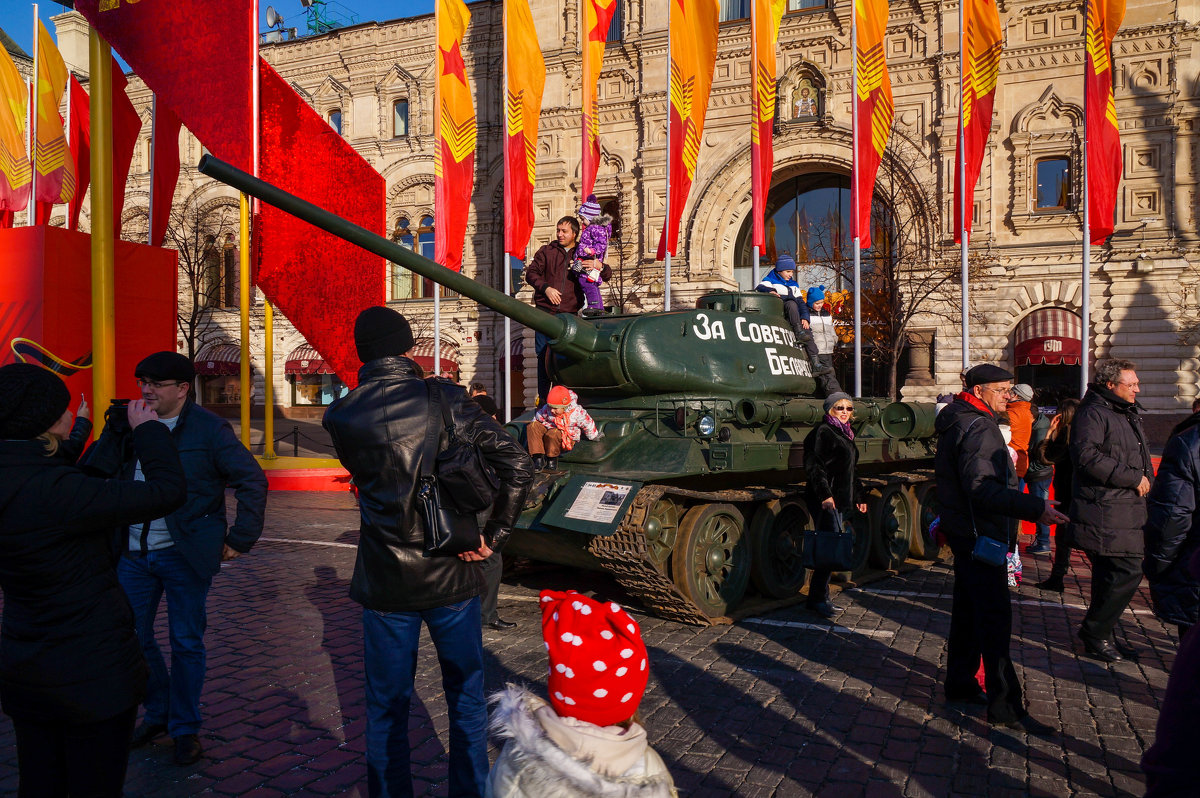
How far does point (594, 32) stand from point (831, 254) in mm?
12318

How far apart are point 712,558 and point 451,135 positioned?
10836 millimetres

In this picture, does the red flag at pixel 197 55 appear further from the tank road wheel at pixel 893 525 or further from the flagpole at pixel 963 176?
the flagpole at pixel 963 176

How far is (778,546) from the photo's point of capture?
7480 millimetres

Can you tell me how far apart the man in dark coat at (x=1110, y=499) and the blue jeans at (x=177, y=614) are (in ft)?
17.2

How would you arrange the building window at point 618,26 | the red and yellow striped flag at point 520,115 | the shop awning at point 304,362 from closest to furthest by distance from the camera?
the red and yellow striped flag at point 520,115
the building window at point 618,26
the shop awning at point 304,362

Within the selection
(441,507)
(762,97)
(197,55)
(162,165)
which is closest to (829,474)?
(441,507)

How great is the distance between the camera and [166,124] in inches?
552

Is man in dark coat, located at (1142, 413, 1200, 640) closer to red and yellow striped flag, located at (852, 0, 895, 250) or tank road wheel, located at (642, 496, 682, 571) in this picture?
tank road wheel, located at (642, 496, 682, 571)

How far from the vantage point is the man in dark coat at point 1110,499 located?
5.55 meters

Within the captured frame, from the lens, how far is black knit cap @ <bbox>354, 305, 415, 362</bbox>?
319 cm

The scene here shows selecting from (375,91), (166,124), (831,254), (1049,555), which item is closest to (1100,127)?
(1049,555)

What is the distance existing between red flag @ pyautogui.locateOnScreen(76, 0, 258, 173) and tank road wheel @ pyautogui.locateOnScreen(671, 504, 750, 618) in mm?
7960

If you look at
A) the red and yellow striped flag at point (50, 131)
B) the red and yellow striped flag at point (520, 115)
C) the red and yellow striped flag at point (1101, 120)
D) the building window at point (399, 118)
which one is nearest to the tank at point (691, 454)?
the red and yellow striped flag at point (1101, 120)

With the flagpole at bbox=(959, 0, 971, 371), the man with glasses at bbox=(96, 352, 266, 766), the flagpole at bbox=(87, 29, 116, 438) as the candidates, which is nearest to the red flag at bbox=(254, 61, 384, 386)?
the flagpole at bbox=(87, 29, 116, 438)
